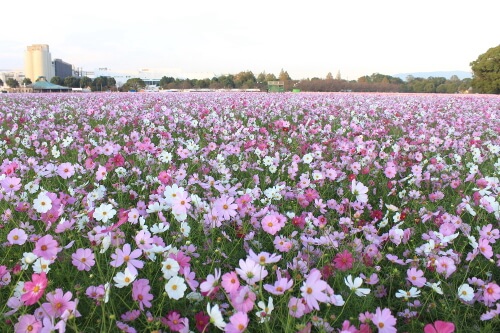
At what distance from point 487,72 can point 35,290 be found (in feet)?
139

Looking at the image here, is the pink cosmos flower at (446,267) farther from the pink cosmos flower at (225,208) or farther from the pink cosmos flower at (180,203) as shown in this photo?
the pink cosmos flower at (180,203)

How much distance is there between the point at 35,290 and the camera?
1.05 metres

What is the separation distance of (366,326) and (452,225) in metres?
0.88

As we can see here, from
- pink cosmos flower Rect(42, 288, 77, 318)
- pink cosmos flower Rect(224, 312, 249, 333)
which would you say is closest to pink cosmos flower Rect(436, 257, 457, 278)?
pink cosmos flower Rect(224, 312, 249, 333)

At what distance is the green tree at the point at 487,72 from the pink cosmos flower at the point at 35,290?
4053 centimetres

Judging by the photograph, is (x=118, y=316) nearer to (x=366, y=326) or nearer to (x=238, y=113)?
(x=366, y=326)

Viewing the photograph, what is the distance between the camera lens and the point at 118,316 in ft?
4.42

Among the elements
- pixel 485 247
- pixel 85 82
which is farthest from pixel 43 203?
pixel 85 82

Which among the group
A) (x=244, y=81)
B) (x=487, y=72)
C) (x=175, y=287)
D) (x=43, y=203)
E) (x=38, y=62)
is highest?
(x=38, y=62)

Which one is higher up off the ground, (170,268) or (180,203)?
(180,203)

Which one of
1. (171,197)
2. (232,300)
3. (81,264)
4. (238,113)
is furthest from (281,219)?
(238,113)

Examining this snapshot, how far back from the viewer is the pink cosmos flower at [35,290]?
3.39ft

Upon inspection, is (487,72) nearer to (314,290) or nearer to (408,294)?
(408,294)

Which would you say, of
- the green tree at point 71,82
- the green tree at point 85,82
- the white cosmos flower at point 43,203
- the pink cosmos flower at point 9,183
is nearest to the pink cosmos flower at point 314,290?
the white cosmos flower at point 43,203
